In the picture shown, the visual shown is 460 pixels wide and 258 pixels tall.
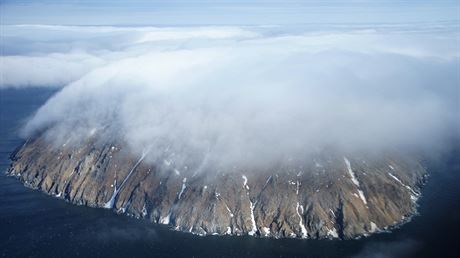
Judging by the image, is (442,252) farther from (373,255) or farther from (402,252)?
(373,255)

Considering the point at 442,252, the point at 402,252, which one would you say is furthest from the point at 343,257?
the point at 442,252

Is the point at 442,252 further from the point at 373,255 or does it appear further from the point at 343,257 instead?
the point at 343,257

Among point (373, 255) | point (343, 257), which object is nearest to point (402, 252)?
point (373, 255)

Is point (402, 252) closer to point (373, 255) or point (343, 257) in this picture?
point (373, 255)

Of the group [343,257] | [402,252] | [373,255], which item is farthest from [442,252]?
[343,257]
